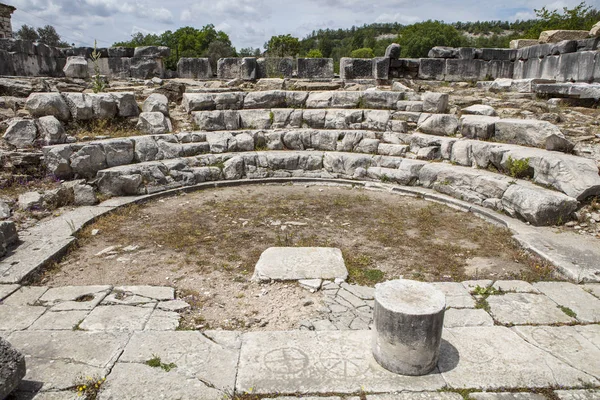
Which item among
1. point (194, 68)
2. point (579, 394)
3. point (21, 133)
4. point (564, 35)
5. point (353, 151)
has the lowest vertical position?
point (579, 394)

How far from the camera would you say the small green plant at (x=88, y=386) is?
2998 millimetres

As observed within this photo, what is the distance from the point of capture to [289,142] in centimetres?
1032

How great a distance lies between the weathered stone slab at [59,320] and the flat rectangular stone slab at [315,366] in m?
1.71

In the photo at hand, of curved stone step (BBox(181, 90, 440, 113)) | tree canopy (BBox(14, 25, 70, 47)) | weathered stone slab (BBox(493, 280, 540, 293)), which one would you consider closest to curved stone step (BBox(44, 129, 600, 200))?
curved stone step (BBox(181, 90, 440, 113))

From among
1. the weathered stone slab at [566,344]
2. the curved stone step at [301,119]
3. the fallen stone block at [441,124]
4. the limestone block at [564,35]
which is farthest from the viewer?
the limestone block at [564,35]

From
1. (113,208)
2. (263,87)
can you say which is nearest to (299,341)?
(113,208)

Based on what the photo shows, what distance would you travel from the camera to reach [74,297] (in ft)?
14.4

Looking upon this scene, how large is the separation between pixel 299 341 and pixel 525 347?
79.1 inches

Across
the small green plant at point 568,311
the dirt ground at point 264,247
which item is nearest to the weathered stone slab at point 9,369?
the dirt ground at point 264,247

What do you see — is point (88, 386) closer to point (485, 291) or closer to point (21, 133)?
point (485, 291)

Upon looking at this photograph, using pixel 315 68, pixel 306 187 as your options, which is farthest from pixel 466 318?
pixel 315 68

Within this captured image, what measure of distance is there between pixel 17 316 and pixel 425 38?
2225 inches

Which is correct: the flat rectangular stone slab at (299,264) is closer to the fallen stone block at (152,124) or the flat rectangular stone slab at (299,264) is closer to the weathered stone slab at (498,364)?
the weathered stone slab at (498,364)

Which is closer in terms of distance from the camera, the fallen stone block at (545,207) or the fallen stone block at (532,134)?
the fallen stone block at (545,207)
